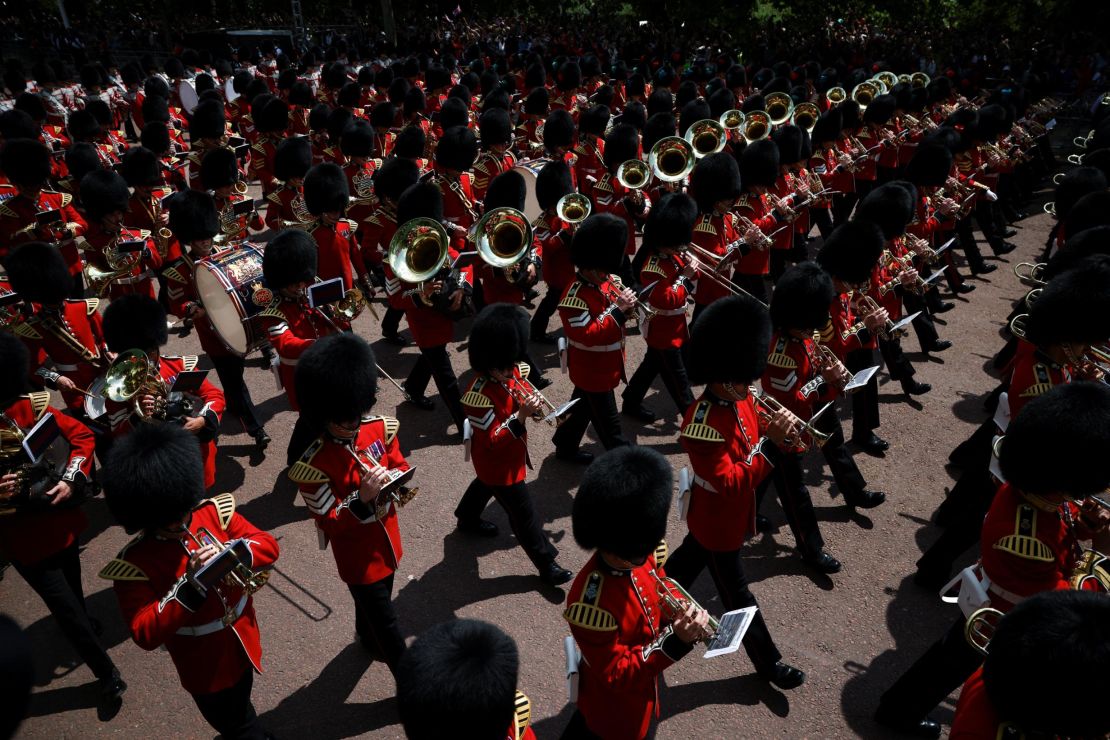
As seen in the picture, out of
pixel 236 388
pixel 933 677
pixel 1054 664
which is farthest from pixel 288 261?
pixel 1054 664

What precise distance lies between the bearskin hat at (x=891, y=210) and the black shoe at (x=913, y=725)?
3916mm

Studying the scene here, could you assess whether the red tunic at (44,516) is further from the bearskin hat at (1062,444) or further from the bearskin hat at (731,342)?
Result: the bearskin hat at (1062,444)

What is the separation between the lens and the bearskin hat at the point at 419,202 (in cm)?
593

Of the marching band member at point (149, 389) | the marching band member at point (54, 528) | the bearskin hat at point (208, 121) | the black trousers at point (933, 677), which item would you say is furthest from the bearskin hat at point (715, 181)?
the bearskin hat at point (208, 121)

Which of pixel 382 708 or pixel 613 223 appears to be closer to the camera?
pixel 382 708

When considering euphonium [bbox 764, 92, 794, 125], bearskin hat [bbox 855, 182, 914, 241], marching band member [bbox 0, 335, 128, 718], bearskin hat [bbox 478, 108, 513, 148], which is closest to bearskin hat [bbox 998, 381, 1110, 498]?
bearskin hat [bbox 855, 182, 914, 241]

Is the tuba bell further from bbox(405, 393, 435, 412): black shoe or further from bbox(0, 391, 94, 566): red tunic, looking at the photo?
bbox(0, 391, 94, 566): red tunic

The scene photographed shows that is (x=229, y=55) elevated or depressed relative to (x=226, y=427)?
elevated

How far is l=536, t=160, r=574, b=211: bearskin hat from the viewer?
6.78 m

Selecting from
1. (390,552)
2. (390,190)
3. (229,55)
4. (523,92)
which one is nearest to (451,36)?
(229,55)

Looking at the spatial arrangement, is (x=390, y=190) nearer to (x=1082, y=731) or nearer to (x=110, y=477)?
(x=110, y=477)

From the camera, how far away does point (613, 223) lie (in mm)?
5070

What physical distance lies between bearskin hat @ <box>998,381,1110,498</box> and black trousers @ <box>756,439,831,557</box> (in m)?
1.31

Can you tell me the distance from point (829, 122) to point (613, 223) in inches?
227
